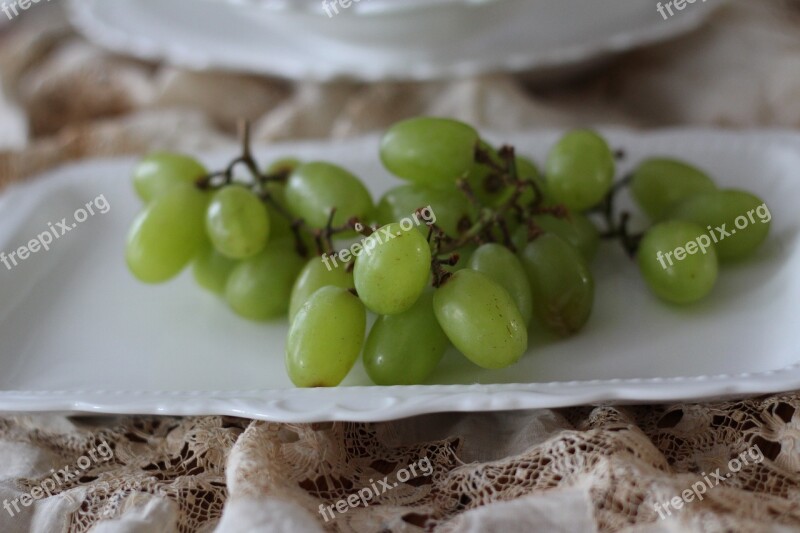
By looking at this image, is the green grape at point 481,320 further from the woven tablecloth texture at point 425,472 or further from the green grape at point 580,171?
the green grape at point 580,171

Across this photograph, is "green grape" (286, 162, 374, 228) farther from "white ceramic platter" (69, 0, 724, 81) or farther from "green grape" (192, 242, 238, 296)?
"white ceramic platter" (69, 0, 724, 81)

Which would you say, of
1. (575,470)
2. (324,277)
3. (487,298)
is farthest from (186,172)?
(575,470)

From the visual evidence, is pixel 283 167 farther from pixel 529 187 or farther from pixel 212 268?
pixel 529 187

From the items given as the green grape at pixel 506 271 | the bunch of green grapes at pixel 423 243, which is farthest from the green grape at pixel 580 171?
A: the green grape at pixel 506 271

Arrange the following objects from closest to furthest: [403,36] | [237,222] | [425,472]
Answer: [425,472], [237,222], [403,36]

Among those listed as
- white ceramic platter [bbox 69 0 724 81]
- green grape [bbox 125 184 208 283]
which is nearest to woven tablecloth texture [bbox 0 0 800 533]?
green grape [bbox 125 184 208 283]

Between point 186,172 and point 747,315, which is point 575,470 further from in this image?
point 186,172

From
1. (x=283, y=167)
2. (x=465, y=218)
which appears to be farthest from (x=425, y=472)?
(x=283, y=167)
